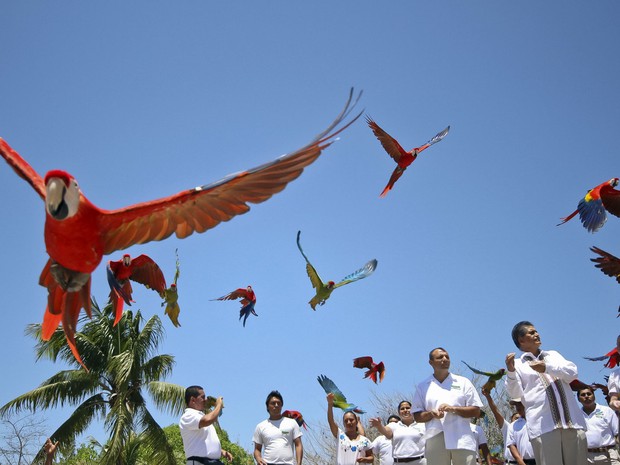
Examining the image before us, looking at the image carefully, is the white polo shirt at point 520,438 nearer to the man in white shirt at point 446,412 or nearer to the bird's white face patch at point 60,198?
the man in white shirt at point 446,412

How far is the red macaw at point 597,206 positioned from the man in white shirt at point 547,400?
1.63 m

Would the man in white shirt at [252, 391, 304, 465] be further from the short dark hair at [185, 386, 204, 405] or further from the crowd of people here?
the short dark hair at [185, 386, 204, 405]

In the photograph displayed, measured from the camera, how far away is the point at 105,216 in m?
3.77

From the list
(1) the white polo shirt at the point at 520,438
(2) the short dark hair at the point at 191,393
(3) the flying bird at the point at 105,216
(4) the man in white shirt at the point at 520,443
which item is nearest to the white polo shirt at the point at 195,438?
(2) the short dark hair at the point at 191,393

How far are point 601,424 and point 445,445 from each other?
2.65 metres

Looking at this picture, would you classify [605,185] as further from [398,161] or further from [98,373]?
[98,373]

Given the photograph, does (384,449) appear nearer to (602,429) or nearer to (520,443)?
(520,443)

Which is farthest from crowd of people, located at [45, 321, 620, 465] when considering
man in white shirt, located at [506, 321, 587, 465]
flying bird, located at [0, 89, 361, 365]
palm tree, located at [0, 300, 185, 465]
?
palm tree, located at [0, 300, 185, 465]

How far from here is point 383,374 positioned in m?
9.04

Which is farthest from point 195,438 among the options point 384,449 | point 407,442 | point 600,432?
point 600,432

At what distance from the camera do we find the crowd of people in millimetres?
5113

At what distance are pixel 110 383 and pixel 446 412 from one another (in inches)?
460

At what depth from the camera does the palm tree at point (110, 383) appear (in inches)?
602

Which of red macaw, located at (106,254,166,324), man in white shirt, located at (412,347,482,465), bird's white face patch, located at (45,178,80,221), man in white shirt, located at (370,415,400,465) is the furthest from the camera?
man in white shirt, located at (370,415,400,465)
